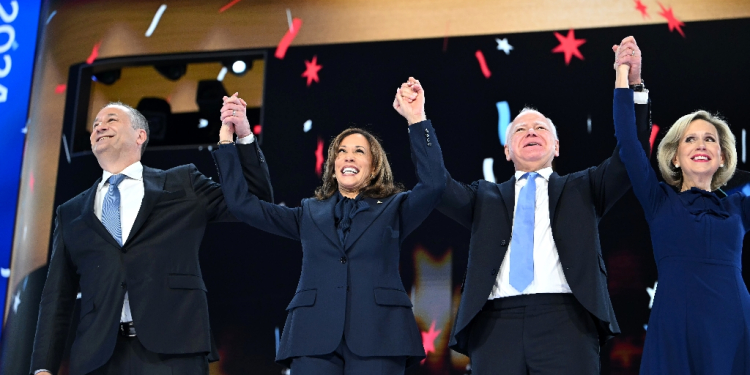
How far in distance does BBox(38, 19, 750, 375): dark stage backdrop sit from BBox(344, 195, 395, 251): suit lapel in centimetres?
155

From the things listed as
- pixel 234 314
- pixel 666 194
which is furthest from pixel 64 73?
pixel 666 194

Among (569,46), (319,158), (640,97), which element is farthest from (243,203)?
(569,46)

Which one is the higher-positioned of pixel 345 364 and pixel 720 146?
pixel 720 146

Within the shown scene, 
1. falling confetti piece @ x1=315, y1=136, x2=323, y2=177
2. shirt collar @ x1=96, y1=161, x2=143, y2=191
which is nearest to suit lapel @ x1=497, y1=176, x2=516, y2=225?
shirt collar @ x1=96, y1=161, x2=143, y2=191

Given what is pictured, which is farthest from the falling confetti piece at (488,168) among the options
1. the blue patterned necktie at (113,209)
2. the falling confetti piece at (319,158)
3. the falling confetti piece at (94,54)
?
the falling confetti piece at (94,54)

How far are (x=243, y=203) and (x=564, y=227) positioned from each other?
3.33 ft

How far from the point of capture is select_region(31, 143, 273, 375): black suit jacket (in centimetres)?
242

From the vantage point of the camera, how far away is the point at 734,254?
7.93 feet

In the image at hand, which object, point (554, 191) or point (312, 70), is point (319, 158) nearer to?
point (312, 70)

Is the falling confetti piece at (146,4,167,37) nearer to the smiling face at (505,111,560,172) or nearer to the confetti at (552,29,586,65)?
the confetti at (552,29,586,65)

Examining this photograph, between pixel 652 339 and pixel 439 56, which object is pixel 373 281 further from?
pixel 439 56

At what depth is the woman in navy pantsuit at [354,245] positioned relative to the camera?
91.3 inches

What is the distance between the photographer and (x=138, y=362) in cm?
241

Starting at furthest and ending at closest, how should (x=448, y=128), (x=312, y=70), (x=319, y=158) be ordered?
(x=312, y=70), (x=319, y=158), (x=448, y=128)
